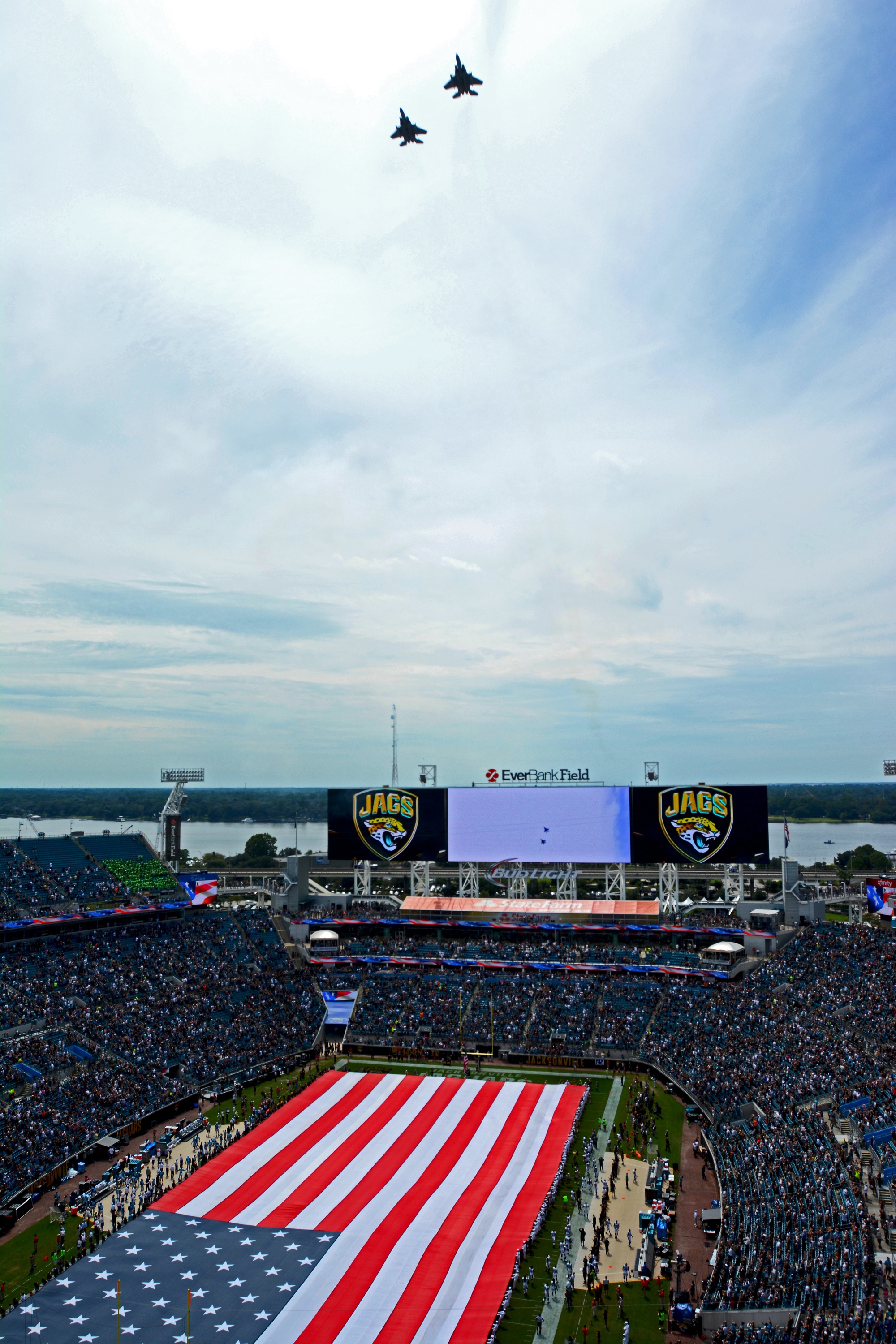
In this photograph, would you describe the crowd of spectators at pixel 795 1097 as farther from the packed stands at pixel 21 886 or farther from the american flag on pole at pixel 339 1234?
the packed stands at pixel 21 886

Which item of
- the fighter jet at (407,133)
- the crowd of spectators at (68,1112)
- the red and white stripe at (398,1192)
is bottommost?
Result: the red and white stripe at (398,1192)

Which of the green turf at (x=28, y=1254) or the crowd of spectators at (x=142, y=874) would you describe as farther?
the crowd of spectators at (x=142, y=874)

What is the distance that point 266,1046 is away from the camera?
52719mm

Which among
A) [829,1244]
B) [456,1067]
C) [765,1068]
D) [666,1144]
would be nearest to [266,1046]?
[456,1067]

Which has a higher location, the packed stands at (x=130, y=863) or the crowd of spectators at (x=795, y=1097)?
the packed stands at (x=130, y=863)

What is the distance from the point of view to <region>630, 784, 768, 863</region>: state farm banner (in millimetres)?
61969

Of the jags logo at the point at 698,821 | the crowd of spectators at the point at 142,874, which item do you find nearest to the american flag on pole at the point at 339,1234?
the jags logo at the point at 698,821

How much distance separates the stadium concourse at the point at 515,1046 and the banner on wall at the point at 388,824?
5.27 metres

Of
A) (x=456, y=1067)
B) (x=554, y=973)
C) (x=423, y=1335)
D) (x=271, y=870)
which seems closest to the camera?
(x=423, y=1335)

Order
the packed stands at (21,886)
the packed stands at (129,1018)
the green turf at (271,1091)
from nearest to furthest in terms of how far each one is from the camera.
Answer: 1. the packed stands at (129,1018)
2. the green turf at (271,1091)
3. the packed stands at (21,886)

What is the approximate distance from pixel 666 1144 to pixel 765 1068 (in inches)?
269

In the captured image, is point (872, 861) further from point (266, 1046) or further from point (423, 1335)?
point (423, 1335)

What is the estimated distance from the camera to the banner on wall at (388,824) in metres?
67.9

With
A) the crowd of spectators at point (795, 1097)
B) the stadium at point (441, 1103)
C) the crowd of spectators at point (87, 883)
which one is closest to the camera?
the crowd of spectators at point (795, 1097)
